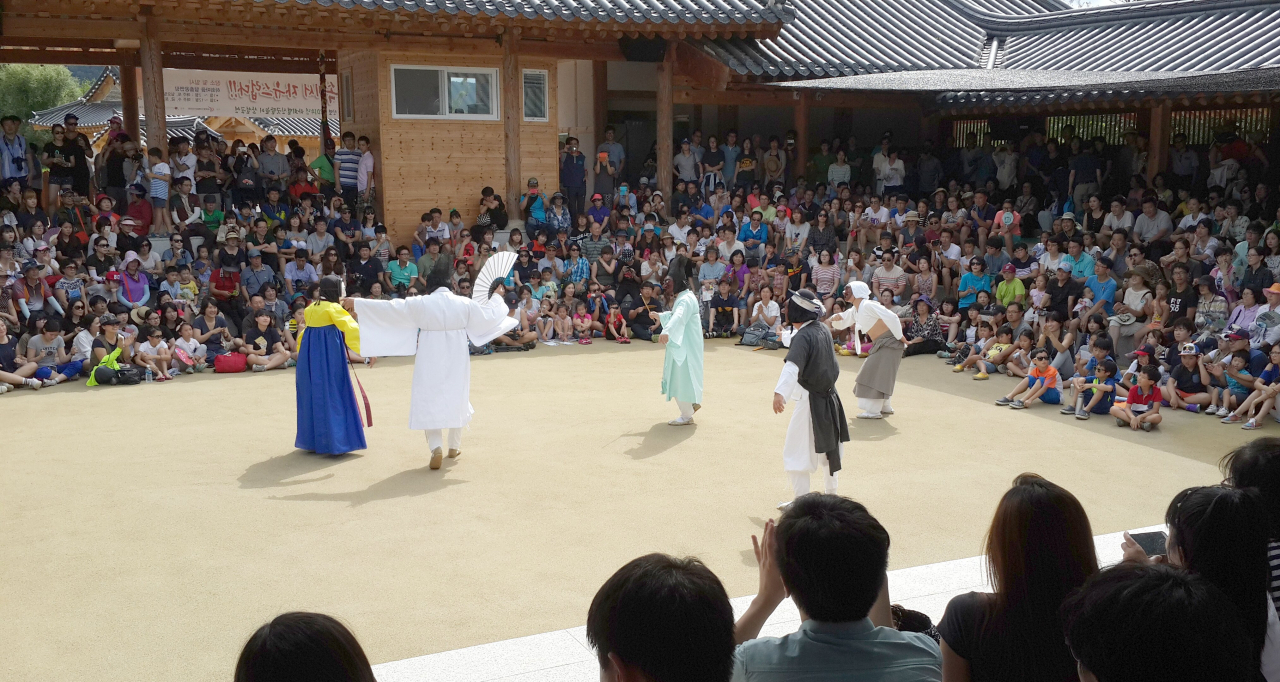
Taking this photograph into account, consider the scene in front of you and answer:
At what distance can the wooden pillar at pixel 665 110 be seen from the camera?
48.1ft

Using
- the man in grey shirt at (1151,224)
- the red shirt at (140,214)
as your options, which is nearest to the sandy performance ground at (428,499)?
the red shirt at (140,214)

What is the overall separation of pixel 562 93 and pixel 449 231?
352 centimetres

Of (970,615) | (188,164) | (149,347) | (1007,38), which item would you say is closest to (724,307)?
(149,347)

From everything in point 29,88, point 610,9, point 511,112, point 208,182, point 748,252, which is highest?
point 29,88

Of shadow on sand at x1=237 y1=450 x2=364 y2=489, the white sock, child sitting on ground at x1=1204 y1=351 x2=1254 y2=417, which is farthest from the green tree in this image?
child sitting on ground at x1=1204 y1=351 x2=1254 y2=417

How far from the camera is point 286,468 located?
6828mm

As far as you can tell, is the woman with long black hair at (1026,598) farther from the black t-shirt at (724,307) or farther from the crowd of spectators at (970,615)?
Result: the black t-shirt at (724,307)

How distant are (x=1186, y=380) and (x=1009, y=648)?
7583 millimetres

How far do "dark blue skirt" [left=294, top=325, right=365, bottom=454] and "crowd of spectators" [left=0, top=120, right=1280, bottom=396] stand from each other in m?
3.75

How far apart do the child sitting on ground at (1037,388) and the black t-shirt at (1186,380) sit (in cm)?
91

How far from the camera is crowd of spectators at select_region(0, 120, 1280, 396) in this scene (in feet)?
31.5

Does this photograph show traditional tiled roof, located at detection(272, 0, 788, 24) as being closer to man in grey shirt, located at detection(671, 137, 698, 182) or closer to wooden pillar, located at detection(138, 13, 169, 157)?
wooden pillar, located at detection(138, 13, 169, 157)

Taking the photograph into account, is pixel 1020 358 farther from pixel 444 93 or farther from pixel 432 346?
Answer: pixel 444 93

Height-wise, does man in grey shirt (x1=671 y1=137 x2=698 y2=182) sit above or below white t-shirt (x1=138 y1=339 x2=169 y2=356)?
above
